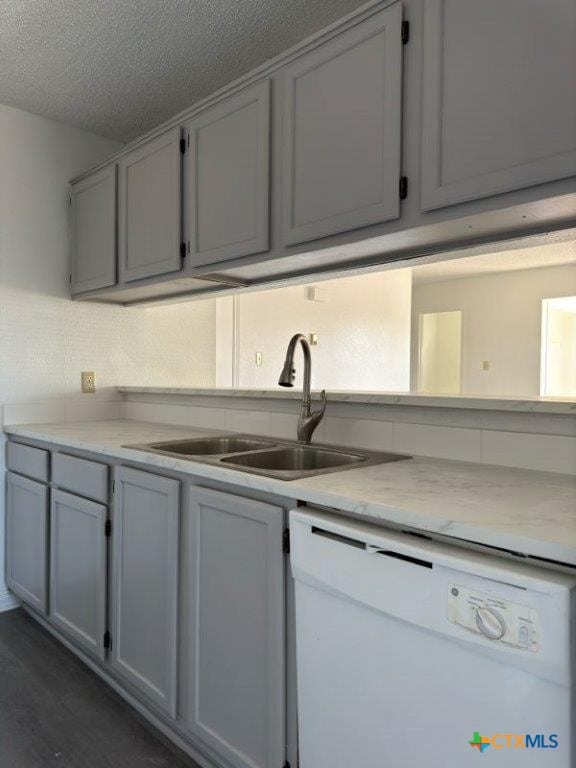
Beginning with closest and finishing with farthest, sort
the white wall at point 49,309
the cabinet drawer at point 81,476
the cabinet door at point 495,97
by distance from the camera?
the cabinet door at point 495,97
the cabinet drawer at point 81,476
the white wall at point 49,309

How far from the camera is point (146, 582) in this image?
67.2 inches

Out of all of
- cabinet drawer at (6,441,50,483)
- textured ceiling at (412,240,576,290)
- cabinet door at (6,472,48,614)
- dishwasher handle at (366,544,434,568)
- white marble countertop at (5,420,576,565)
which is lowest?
cabinet door at (6,472,48,614)

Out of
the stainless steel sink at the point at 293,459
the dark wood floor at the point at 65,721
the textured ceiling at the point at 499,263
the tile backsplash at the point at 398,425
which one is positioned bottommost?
the dark wood floor at the point at 65,721

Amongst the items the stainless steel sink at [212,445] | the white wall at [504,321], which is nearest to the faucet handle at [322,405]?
the stainless steel sink at [212,445]

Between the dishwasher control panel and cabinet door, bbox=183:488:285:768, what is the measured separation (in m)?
0.48

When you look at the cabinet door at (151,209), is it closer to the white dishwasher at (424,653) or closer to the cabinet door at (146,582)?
the cabinet door at (146,582)

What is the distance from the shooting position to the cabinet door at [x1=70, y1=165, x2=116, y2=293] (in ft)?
8.21

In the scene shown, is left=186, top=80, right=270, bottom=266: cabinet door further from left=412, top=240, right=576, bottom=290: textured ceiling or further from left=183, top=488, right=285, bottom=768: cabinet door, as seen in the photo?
left=412, top=240, right=576, bottom=290: textured ceiling

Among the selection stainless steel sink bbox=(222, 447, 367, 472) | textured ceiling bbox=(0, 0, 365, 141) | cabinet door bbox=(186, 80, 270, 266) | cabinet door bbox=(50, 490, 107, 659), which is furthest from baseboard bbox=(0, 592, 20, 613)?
textured ceiling bbox=(0, 0, 365, 141)

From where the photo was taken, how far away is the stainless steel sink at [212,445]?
1.97 metres

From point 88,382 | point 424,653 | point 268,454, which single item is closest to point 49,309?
point 88,382

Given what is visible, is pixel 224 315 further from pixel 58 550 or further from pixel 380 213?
pixel 380 213

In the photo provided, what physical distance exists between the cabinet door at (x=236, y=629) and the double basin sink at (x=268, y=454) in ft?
0.60

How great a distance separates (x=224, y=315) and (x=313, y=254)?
172 cm
